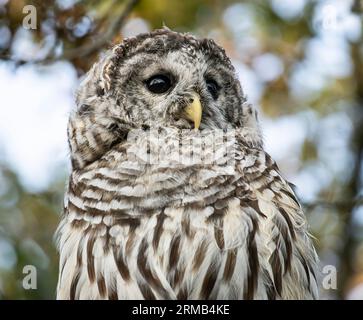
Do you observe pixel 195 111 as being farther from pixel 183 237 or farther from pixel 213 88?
pixel 183 237

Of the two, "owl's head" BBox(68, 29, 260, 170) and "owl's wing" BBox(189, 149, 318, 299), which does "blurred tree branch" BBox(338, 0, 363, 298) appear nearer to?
"owl's head" BBox(68, 29, 260, 170)

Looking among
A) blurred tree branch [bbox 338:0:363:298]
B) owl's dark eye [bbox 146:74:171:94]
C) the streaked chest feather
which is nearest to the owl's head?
owl's dark eye [bbox 146:74:171:94]

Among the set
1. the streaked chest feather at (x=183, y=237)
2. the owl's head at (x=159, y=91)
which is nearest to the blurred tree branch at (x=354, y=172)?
the owl's head at (x=159, y=91)

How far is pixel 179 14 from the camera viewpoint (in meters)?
7.50

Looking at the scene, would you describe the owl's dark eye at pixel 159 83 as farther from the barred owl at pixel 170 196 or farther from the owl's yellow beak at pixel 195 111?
the owl's yellow beak at pixel 195 111

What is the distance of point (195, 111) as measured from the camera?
17.0 ft

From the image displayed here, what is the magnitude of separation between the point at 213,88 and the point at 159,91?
0.38 meters

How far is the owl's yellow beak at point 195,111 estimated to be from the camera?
5.15 meters

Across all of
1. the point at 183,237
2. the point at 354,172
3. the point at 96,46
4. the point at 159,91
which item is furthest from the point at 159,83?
the point at 354,172

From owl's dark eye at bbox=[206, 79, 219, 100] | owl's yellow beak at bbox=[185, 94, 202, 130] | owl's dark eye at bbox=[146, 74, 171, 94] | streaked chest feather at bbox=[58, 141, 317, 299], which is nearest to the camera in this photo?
streaked chest feather at bbox=[58, 141, 317, 299]

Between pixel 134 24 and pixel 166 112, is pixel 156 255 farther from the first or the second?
pixel 134 24

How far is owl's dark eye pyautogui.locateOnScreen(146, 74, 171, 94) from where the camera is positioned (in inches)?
212

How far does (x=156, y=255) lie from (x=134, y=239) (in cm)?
14

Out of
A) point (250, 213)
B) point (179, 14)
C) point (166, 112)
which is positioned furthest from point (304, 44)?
point (250, 213)
